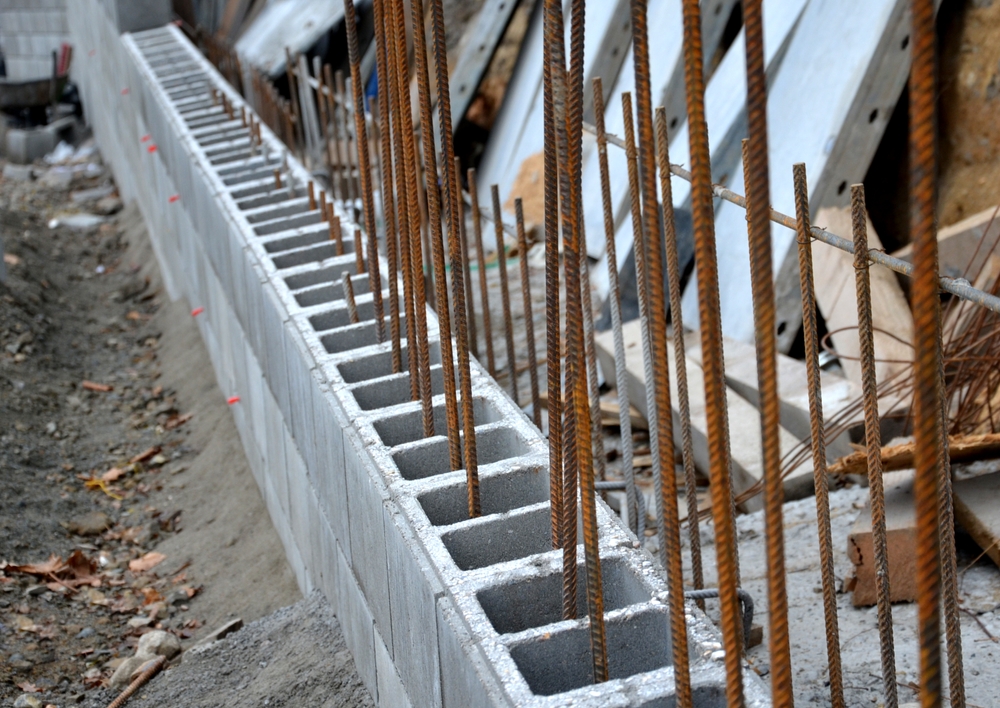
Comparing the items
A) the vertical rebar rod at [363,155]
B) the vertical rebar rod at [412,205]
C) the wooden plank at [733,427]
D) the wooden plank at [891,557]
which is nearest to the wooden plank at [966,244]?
the wooden plank at [733,427]

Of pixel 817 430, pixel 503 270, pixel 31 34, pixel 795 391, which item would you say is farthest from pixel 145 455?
pixel 31 34

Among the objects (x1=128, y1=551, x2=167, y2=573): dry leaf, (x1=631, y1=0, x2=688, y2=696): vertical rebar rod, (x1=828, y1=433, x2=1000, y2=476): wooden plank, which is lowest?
(x1=128, y1=551, x2=167, y2=573): dry leaf

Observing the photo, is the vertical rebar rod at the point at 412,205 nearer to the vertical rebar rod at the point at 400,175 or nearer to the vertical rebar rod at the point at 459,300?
the vertical rebar rod at the point at 400,175

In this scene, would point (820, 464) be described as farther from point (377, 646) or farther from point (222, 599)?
point (222, 599)

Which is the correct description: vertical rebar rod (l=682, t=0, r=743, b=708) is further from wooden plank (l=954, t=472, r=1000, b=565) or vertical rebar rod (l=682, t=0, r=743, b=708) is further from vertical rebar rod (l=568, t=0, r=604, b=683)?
wooden plank (l=954, t=472, r=1000, b=565)

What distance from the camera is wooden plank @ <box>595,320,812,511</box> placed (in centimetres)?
459

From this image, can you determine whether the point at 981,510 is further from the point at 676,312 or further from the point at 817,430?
the point at 676,312

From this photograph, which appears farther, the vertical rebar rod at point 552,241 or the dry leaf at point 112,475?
the dry leaf at point 112,475

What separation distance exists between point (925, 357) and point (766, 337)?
304 mm

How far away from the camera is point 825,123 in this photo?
5.88m

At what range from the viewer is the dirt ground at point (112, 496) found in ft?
16.3

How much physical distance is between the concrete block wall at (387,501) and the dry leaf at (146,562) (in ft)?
2.15

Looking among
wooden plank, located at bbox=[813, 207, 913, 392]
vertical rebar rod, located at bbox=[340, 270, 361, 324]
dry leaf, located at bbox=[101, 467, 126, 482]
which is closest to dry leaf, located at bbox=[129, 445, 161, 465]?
dry leaf, located at bbox=[101, 467, 126, 482]

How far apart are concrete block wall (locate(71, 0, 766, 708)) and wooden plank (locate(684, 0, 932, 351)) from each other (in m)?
2.12
